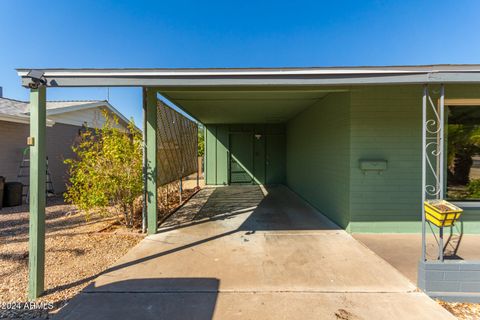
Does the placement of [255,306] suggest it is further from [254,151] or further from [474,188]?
[254,151]

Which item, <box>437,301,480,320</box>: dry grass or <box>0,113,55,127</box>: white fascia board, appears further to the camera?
<box>0,113,55,127</box>: white fascia board

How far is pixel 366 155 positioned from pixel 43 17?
9.88m

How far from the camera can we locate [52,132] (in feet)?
27.0

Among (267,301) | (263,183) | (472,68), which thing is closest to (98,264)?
(267,301)

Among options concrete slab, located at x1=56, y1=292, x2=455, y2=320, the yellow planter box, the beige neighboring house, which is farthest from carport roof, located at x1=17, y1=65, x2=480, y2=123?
the beige neighboring house

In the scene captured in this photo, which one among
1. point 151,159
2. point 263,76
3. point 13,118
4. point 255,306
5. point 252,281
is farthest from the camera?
point 13,118

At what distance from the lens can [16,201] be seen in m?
6.26

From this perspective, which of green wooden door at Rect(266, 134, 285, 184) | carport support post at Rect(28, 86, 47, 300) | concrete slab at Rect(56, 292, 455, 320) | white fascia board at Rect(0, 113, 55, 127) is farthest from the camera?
green wooden door at Rect(266, 134, 285, 184)

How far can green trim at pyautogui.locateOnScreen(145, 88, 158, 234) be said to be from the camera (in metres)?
4.10

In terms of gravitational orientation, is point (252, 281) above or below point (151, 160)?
below

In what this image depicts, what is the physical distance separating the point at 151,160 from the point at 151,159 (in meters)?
0.02

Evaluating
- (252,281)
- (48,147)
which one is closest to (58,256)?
(252,281)

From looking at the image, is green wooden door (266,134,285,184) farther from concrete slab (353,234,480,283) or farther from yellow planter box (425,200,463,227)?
yellow planter box (425,200,463,227)

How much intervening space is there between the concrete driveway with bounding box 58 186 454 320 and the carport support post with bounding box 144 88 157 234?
33cm
